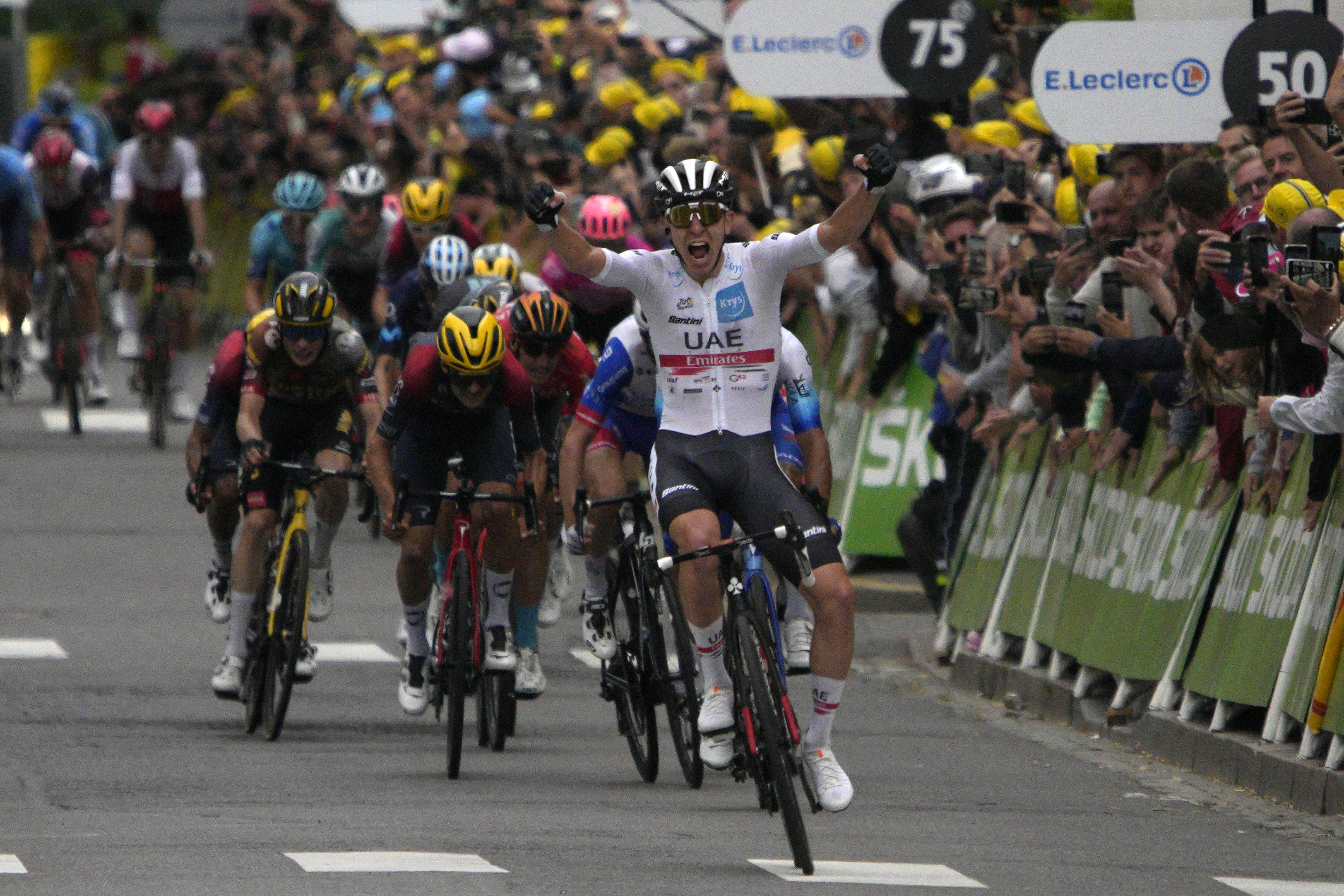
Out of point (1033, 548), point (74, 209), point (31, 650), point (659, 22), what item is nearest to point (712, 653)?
point (1033, 548)

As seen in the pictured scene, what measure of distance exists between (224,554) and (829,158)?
480 centimetres

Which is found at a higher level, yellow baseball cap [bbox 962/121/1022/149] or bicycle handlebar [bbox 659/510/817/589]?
yellow baseball cap [bbox 962/121/1022/149]

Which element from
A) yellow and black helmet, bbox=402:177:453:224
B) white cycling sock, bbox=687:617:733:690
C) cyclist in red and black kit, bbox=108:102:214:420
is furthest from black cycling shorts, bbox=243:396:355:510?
cyclist in red and black kit, bbox=108:102:214:420

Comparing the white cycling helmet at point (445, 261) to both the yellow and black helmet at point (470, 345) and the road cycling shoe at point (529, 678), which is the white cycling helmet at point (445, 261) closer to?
the road cycling shoe at point (529, 678)

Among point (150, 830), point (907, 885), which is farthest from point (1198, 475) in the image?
point (150, 830)

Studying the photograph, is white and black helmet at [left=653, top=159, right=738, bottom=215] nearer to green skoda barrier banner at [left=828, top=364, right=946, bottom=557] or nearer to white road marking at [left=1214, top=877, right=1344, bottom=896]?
white road marking at [left=1214, top=877, right=1344, bottom=896]

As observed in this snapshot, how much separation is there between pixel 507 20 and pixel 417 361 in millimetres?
17239

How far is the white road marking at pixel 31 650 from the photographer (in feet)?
42.9

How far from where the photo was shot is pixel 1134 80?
1098 cm

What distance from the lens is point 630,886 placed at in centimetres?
761

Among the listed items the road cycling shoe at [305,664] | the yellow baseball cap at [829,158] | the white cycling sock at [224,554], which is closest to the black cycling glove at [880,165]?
the road cycling shoe at [305,664]

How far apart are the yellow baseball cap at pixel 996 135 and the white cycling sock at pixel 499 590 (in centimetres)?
443

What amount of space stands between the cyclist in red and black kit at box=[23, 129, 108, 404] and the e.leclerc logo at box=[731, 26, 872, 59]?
302 inches

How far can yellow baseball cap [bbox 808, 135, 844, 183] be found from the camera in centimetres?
1520
